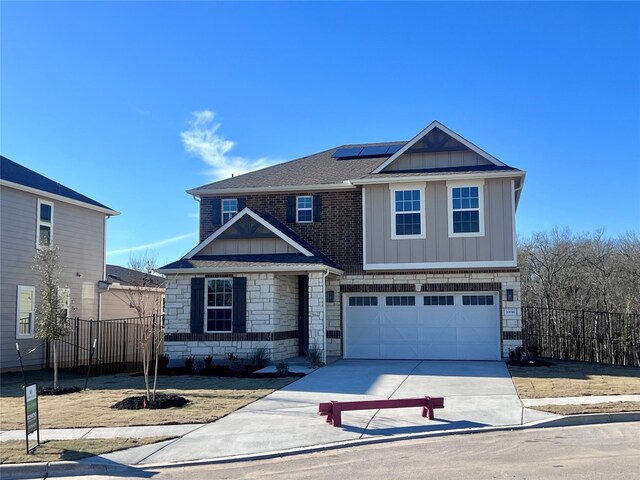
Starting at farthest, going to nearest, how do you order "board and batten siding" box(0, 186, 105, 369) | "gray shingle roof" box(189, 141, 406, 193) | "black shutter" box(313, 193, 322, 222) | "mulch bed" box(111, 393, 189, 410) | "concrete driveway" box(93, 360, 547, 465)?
"gray shingle roof" box(189, 141, 406, 193)
"black shutter" box(313, 193, 322, 222)
"board and batten siding" box(0, 186, 105, 369)
"mulch bed" box(111, 393, 189, 410)
"concrete driveway" box(93, 360, 547, 465)

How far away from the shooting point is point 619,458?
8.02 metres

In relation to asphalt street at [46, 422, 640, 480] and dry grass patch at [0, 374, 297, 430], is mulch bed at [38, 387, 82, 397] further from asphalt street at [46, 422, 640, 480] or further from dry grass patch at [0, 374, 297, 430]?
asphalt street at [46, 422, 640, 480]

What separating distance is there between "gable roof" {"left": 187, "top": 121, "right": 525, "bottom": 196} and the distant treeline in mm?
10013

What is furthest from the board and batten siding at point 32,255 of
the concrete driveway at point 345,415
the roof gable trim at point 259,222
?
the concrete driveway at point 345,415

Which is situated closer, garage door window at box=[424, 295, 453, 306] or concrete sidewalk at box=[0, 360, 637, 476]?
concrete sidewalk at box=[0, 360, 637, 476]

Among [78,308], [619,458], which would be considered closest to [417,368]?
[619,458]

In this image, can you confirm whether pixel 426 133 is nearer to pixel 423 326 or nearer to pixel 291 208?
pixel 291 208

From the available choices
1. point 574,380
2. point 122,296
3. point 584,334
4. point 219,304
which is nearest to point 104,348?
point 122,296

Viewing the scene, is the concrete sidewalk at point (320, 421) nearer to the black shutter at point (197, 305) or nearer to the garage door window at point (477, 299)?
the garage door window at point (477, 299)

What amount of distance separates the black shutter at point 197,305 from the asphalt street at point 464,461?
10.9m

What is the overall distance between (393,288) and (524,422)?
1017 cm

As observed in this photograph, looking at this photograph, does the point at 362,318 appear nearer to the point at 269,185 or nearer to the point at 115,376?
the point at 269,185

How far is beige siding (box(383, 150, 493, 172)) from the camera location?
66.8 feet

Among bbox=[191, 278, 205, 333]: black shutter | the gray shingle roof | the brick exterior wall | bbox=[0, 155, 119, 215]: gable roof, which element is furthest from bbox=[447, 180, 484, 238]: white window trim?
bbox=[0, 155, 119, 215]: gable roof
